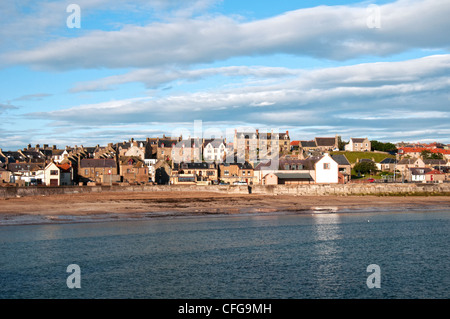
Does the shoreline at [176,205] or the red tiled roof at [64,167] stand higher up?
the red tiled roof at [64,167]

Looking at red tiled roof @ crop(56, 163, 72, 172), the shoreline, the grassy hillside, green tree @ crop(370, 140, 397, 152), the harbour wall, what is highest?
green tree @ crop(370, 140, 397, 152)

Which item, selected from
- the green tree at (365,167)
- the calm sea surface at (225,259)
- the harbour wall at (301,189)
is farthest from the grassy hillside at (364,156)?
the calm sea surface at (225,259)

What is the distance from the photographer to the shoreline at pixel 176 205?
4781cm

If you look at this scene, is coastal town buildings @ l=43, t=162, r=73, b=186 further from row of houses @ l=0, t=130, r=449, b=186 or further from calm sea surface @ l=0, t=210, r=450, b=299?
calm sea surface @ l=0, t=210, r=450, b=299

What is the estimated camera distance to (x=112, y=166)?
84125 mm

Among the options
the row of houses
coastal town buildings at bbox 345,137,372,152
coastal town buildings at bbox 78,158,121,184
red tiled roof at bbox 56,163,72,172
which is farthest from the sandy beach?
coastal town buildings at bbox 345,137,372,152

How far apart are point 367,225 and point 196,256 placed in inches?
842

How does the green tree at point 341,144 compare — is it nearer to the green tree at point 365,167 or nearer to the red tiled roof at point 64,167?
the green tree at point 365,167

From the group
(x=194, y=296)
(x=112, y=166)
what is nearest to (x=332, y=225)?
(x=194, y=296)

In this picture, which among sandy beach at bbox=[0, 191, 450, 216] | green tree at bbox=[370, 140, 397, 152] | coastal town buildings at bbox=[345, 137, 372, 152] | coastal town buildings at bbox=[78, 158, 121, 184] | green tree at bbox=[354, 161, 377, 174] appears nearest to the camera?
sandy beach at bbox=[0, 191, 450, 216]

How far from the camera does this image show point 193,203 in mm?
58719

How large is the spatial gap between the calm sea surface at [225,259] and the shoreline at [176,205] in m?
4.91

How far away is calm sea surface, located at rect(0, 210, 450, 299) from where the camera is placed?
2281 cm

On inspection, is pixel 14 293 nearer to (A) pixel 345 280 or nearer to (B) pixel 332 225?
(A) pixel 345 280
